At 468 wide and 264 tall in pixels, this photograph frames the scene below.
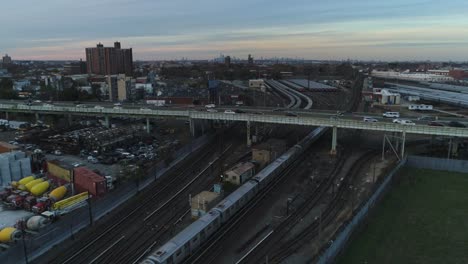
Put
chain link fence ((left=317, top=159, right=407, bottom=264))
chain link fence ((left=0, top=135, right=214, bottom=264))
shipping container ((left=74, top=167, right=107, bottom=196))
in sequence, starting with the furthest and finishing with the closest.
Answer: shipping container ((left=74, top=167, right=107, bottom=196)), chain link fence ((left=0, top=135, right=214, bottom=264)), chain link fence ((left=317, top=159, right=407, bottom=264))

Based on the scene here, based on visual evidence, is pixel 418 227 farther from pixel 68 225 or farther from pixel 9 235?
pixel 9 235

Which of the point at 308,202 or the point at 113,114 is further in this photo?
the point at 113,114

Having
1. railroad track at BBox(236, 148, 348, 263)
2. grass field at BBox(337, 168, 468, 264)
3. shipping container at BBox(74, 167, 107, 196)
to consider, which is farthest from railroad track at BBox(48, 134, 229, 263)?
grass field at BBox(337, 168, 468, 264)

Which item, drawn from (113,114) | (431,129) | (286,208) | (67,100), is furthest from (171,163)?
(67,100)

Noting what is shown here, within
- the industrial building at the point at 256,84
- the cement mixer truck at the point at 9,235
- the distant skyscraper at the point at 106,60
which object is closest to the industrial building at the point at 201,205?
the cement mixer truck at the point at 9,235

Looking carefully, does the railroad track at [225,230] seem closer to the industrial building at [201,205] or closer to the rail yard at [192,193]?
the rail yard at [192,193]

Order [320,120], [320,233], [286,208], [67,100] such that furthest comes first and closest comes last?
[67,100], [320,120], [286,208], [320,233]

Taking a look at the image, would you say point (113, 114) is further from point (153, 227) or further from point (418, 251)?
point (418, 251)

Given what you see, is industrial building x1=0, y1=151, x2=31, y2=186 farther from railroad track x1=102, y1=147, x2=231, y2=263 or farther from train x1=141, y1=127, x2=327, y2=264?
train x1=141, y1=127, x2=327, y2=264
